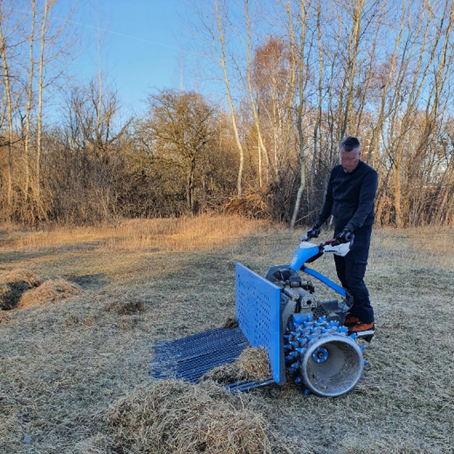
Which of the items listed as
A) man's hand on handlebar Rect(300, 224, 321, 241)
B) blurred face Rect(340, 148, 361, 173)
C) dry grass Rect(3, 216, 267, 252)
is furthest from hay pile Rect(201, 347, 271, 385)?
dry grass Rect(3, 216, 267, 252)

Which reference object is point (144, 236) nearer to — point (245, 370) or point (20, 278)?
point (20, 278)

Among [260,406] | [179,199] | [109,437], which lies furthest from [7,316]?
[179,199]

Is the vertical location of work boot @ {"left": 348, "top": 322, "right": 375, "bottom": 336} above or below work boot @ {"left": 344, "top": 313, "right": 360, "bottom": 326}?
below

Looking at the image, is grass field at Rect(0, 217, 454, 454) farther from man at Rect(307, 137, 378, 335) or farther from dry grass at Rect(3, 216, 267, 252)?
dry grass at Rect(3, 216, 267, 252)

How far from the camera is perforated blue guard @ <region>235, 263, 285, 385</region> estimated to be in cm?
264

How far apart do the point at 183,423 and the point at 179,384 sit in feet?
1.16

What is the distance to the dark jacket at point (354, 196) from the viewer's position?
10.4 ft

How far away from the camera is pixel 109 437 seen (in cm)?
226

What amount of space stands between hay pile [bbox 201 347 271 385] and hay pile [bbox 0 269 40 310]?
11.7 feet

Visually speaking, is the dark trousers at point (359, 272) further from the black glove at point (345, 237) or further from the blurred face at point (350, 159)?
the blurred face at point (350, 159)

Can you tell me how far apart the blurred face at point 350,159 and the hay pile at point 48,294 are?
4078 mm

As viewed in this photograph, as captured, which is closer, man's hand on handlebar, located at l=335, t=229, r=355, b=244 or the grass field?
the grass field

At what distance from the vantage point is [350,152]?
321 cm

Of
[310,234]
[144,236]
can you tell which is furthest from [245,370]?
[144,236]
